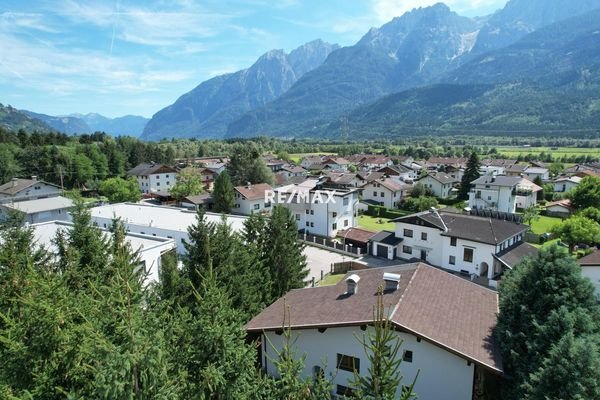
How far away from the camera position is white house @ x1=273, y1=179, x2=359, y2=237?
43.1 m

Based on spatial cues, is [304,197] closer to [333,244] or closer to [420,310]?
[333,244]

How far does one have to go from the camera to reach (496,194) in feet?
173

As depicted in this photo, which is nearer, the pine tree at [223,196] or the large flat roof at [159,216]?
the large flat roof at [159,216]

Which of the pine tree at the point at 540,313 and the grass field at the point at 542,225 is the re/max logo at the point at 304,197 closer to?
the grass field at the point at 542,225

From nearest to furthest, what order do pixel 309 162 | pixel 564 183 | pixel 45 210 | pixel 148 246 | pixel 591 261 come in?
pixel 148 246 < pixel 591 261 < pixel 45 210 < pixel 564 183 < pixel 309 162

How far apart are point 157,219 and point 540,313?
30530 millimetres

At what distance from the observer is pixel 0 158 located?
66375mm

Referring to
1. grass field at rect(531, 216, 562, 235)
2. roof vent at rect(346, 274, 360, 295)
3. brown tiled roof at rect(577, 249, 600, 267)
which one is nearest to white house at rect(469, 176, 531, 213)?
grass field at rect(531, 216, 562, 235)

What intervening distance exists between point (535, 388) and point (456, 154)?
135606mm

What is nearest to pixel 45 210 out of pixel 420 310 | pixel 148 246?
pixel 148 246

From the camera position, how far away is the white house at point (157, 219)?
29.9 m

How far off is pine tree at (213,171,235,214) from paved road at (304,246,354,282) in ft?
52.1

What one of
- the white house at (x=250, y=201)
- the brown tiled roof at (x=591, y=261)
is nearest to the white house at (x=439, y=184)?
the white house at (x=250, y=201)

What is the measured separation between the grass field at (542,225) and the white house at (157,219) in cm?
3538
